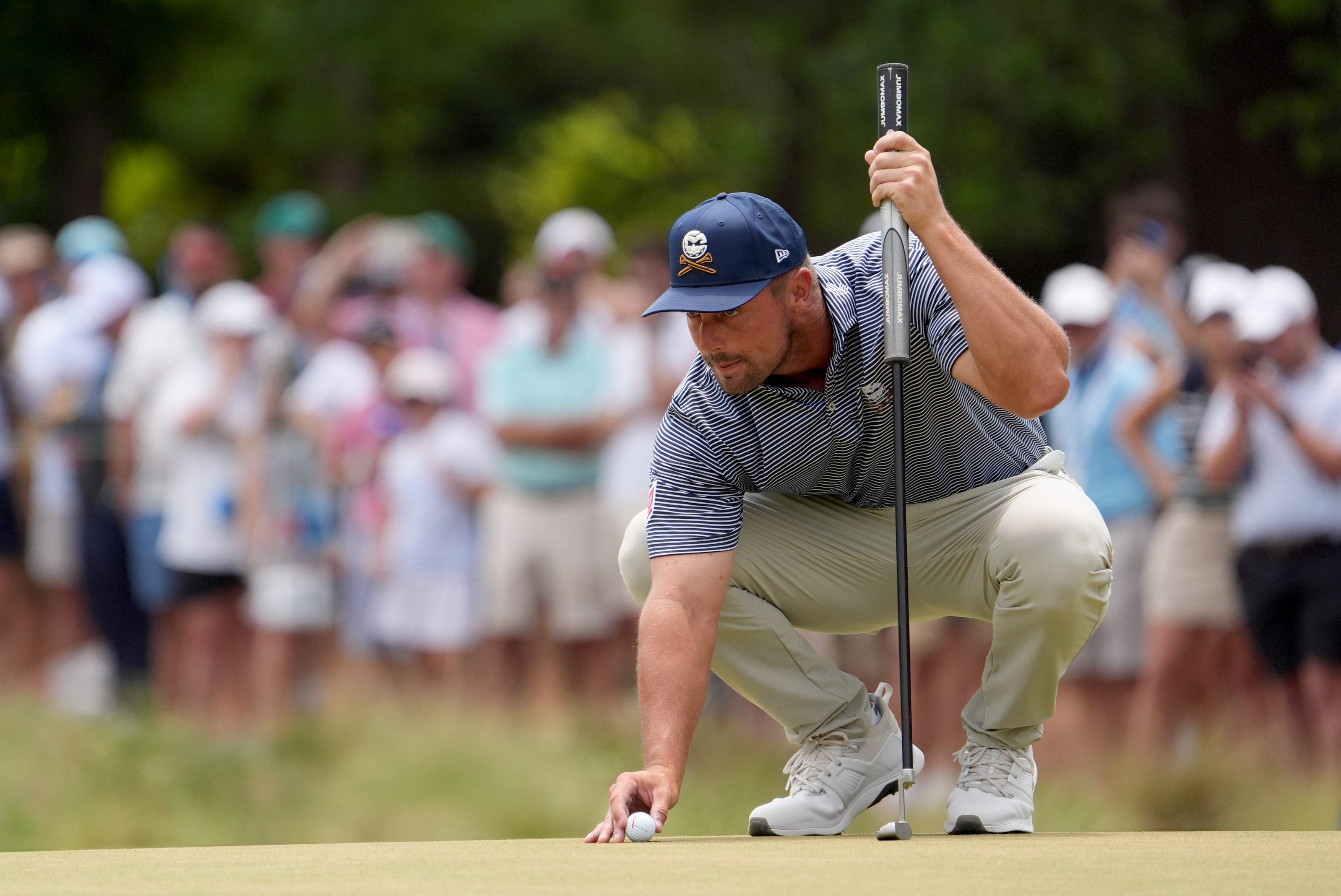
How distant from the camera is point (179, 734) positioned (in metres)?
8.96

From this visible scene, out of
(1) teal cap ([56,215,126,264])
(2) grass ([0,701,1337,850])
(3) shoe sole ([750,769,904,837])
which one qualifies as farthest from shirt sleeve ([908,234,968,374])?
(1) teal cap ([56,215,126,264])

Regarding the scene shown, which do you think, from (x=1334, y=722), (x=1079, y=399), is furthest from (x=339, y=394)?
(x=1334, y=722)

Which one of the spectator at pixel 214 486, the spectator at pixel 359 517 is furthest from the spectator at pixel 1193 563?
the spectator at pixel 214 486

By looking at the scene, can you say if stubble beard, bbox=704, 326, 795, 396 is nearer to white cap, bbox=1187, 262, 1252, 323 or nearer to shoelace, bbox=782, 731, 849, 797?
shoelace, bbox=782, 731, 849, 797

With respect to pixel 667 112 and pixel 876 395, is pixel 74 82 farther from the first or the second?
pixel 876 395

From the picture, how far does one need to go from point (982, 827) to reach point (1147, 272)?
440cm

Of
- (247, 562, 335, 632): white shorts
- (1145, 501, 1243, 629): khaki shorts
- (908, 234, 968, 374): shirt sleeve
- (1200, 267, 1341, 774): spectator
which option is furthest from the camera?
(247, 562, 335, 632): white shorts

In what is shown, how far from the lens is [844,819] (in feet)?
16.5

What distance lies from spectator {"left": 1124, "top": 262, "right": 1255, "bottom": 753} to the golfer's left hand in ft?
12.1

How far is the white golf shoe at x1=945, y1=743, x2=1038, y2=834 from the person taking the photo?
4824 mm

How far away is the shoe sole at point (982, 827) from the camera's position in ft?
15.8

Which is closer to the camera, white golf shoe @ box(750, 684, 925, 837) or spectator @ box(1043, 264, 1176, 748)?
white golf shoe @ box(750, 684, 925, 837)

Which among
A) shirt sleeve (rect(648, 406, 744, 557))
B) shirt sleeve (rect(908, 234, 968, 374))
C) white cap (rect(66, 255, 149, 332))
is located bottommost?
shirt sleeve (rect(648, 406, 744, 557))

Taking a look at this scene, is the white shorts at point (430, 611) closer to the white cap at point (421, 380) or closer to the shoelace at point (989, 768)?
the white cap at point (421, 380)
